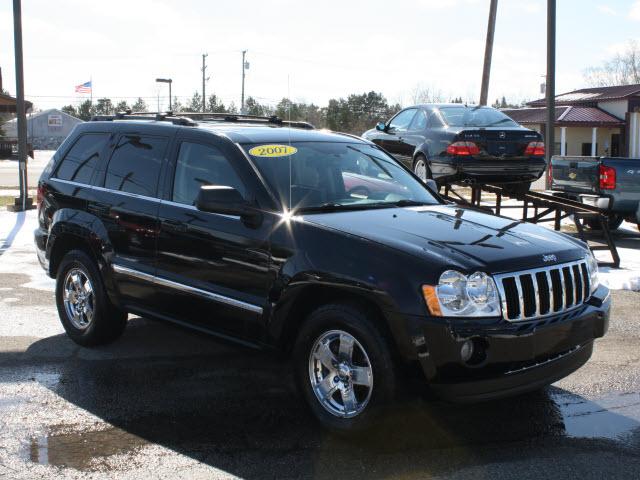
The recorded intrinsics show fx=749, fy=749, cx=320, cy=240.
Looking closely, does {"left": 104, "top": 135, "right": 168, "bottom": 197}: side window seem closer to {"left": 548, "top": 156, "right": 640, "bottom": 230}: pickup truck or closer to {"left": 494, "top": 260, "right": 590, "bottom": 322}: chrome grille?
{"left": 494, "top": 260, "right": 590, "bottom": 322}: chrome grille

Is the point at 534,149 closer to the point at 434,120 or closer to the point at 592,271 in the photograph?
the point at 434,120

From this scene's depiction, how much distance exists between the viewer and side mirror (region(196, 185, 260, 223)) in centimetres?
470

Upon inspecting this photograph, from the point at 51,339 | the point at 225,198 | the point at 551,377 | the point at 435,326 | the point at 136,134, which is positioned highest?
the point at 136,134

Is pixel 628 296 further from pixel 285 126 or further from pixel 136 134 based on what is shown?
pixel 136 134

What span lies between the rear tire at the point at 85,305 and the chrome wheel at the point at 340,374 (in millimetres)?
2343

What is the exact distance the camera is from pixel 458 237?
4.48 m

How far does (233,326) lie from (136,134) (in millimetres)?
1948

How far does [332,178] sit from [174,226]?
3.83 feet

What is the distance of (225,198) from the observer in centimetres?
471

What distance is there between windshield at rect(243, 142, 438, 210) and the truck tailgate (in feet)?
22.9

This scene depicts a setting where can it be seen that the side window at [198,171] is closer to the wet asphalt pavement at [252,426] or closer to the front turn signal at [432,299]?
the wet asphalt pavement at [252,426]

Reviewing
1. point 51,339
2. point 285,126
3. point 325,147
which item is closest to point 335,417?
point 325,147

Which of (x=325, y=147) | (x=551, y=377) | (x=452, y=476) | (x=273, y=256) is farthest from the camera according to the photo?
(x=325, y=147)

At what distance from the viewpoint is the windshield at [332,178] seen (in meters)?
5.00
